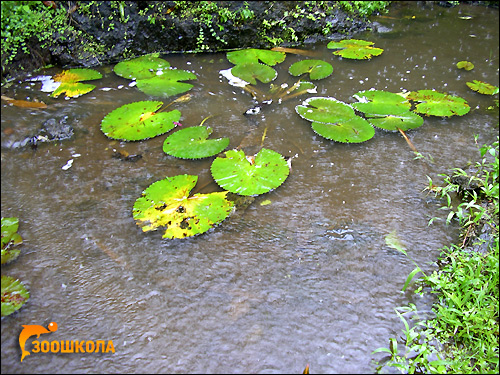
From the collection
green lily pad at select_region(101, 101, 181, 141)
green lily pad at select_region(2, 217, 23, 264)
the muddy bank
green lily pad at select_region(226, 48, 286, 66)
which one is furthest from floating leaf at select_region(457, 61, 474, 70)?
green lily pad at select_region(2, 217, 23, 264)

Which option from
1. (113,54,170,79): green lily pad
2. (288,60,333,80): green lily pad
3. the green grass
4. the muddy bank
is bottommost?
the green grass

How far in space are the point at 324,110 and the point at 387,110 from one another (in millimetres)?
508

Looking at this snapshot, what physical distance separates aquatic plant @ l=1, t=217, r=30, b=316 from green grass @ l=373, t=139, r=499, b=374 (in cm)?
164

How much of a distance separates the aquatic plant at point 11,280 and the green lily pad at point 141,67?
179 cm

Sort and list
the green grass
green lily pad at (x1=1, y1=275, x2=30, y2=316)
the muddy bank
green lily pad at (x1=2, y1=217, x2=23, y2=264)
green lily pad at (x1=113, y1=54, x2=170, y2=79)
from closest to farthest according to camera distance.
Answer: the green grass → green lily pad at (x1=1, y1=275, x2=30, y2=316) → green lily pad at (x1=2, y1=217, x2=23, y2=264) → green lily pad at (x1=113, y1=54, x2=170, y2=79) → the muddy bank

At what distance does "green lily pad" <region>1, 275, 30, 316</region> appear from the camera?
5.76 feet

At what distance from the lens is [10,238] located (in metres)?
2.08

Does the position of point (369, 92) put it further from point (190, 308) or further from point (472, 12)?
point (472, 12)

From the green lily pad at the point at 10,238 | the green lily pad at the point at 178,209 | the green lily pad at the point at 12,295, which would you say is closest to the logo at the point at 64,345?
the green lily pad at the point at 12,295

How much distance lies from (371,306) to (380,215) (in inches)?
25.4

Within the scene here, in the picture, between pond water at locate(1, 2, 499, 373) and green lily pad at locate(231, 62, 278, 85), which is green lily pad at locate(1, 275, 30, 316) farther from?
A: green lily pad at locate(231, 62, 278, 85)

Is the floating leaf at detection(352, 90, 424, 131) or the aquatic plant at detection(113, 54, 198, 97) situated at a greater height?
the aquatic plant at detection(113, 54, 198, 97)

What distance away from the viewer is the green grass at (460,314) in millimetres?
1613

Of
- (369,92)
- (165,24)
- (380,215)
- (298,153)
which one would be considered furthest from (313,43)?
(380,215)
